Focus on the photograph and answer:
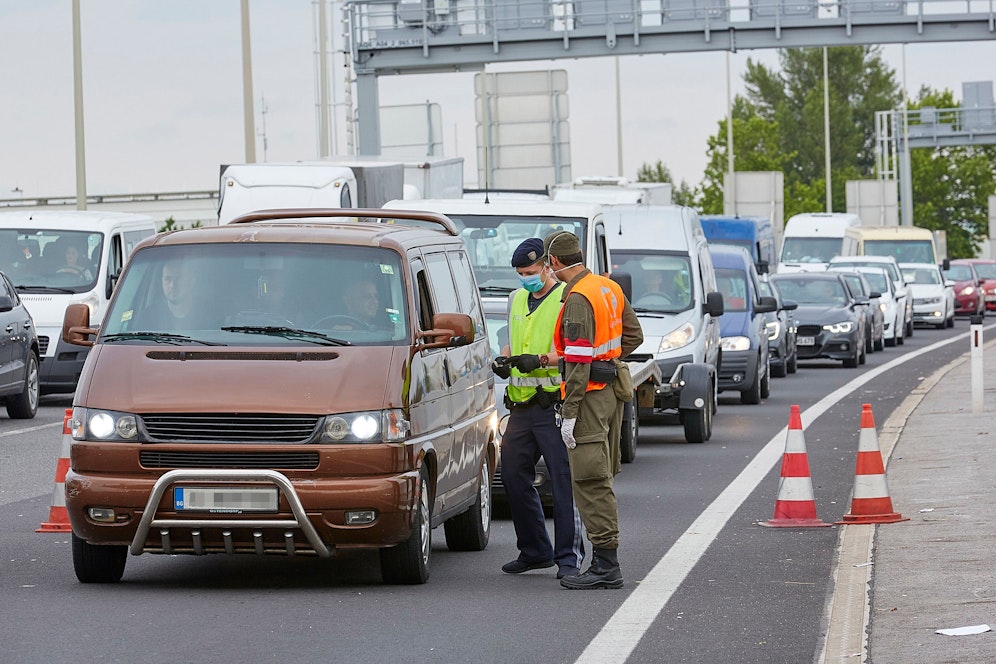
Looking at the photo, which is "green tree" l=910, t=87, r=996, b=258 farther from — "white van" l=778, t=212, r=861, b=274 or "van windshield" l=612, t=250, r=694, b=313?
"van windshield" l=612, t=250, r=694, b=313

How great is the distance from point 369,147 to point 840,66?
360ft

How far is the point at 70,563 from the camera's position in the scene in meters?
10.7

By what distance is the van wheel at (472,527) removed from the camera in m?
11.3

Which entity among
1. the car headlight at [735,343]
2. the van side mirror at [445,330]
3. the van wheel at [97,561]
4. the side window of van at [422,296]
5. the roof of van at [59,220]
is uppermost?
the roof of van at [59,220]

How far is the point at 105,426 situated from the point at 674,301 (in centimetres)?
1194

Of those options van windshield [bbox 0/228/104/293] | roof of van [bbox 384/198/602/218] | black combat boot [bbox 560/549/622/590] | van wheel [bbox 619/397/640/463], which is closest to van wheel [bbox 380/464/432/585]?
black combat boot [bbox 560/549/622/590]

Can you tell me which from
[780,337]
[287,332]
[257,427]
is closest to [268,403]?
[257,427]

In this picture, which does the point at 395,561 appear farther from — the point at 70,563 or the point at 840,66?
the point at 840,66

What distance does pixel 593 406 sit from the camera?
9.76 meters

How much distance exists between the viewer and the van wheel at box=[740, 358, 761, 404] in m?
24.2

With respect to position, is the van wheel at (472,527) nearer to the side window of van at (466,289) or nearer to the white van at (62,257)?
the side window of van at (466,289)

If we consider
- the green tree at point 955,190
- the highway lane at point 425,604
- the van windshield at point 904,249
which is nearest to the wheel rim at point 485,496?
the highway lane at point 425,604

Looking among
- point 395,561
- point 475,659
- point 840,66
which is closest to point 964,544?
point 395,561

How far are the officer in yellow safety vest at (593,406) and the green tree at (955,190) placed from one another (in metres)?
117
